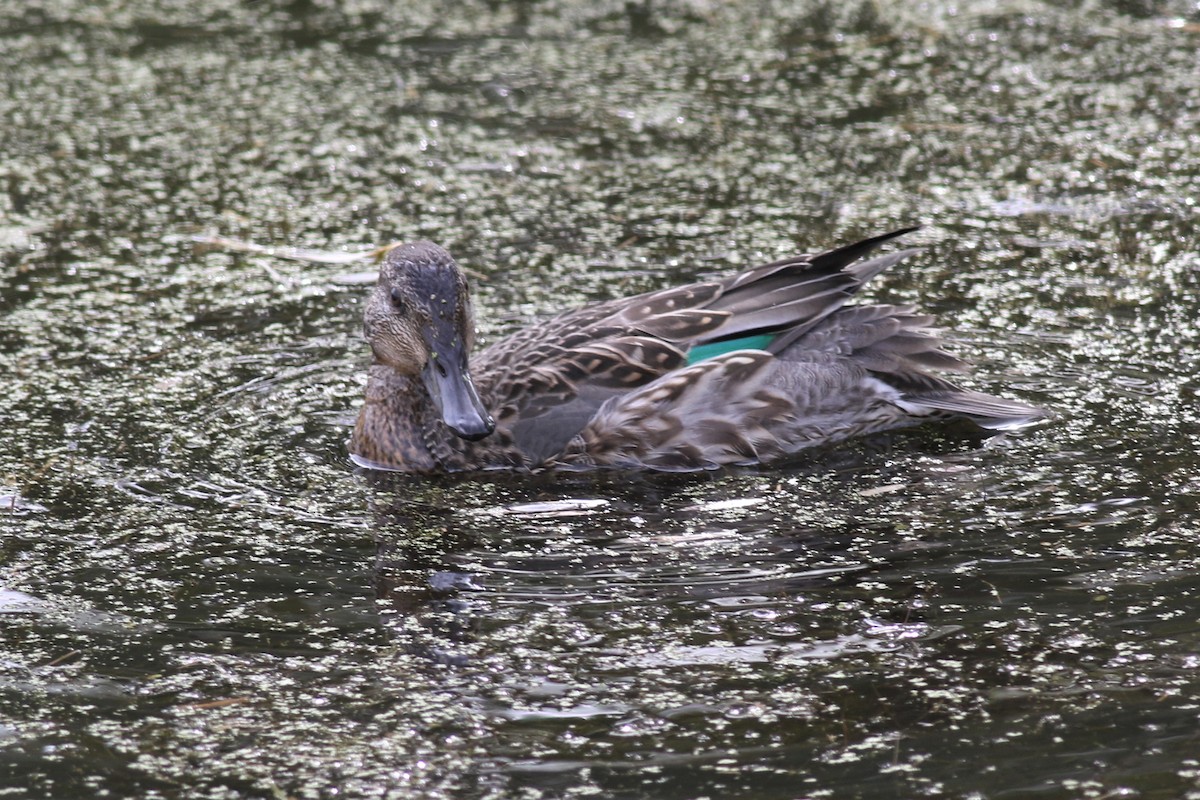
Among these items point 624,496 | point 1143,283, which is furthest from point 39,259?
point 1143,283

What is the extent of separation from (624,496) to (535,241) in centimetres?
251

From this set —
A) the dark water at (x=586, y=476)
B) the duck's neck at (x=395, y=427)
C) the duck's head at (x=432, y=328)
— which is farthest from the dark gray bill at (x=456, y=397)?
the dark water at (x=586, y=476)

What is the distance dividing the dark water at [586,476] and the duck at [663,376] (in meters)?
0.17

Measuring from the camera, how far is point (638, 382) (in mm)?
6301

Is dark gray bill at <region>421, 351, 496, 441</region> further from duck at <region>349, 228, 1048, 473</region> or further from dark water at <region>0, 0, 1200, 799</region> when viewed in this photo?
dark water at <region>0, 0, 1200, 799</region>

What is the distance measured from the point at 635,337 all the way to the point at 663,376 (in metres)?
0.19

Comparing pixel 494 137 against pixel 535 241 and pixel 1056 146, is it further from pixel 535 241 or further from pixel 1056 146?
pixel 1056 146

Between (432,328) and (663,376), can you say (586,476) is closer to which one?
(663,376)

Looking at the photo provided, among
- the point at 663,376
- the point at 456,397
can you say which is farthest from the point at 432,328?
the point at 663,376

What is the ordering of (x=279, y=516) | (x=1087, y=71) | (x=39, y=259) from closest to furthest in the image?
(x=279, y=516), (x=39, y=259), (x=1087, y=71)

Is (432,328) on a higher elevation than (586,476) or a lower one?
higher

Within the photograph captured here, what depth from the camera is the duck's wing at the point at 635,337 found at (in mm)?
6242

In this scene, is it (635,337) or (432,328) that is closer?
(432,328)

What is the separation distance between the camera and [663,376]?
20.7ft
